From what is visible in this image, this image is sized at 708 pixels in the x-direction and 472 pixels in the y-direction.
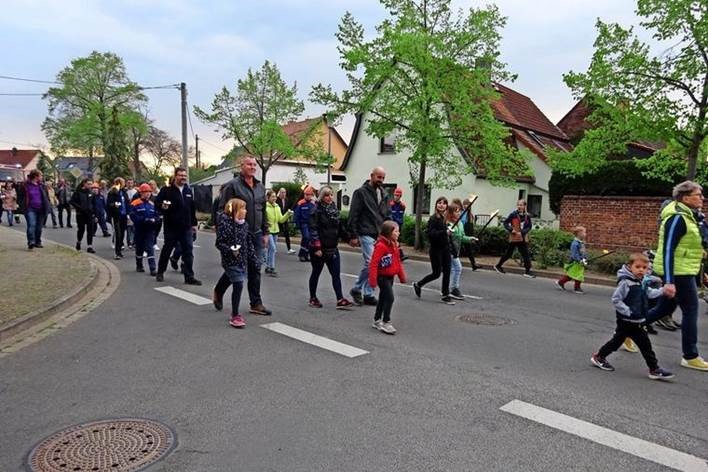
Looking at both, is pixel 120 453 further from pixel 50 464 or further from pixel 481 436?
pixel 481 436

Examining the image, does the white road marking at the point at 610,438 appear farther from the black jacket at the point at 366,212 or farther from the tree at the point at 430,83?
the tree at the point at 430,83

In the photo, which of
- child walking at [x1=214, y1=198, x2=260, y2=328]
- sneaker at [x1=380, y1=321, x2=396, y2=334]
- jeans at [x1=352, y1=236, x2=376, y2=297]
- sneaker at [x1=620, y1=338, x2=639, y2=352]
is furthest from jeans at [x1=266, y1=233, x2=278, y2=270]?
sneaker at [x1=620, y1=338, x2=639, y2=352]

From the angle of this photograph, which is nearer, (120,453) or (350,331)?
(120,453)

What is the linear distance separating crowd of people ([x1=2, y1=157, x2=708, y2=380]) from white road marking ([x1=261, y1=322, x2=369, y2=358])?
475 mm

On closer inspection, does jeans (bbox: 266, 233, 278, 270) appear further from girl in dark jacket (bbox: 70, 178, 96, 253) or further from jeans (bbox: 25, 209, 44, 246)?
jeans (bbox: 25, 209, 44, 246)

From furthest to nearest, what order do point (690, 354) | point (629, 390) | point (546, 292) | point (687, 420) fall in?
point (546, 292) < point (690, 354) < point (629, 390) < point (687, 420)

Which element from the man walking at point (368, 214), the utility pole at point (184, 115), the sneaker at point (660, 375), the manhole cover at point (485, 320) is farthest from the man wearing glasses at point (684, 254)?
the utility pole at point (184, 115)

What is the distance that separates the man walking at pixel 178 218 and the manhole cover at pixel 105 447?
5.74m

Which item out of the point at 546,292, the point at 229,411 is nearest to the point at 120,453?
the point at 229,411

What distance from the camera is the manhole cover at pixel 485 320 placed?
6.99 meters

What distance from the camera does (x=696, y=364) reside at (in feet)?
17.1

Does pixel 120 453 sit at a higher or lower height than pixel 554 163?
lower

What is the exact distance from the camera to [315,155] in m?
30.8

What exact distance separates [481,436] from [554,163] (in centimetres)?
1280
